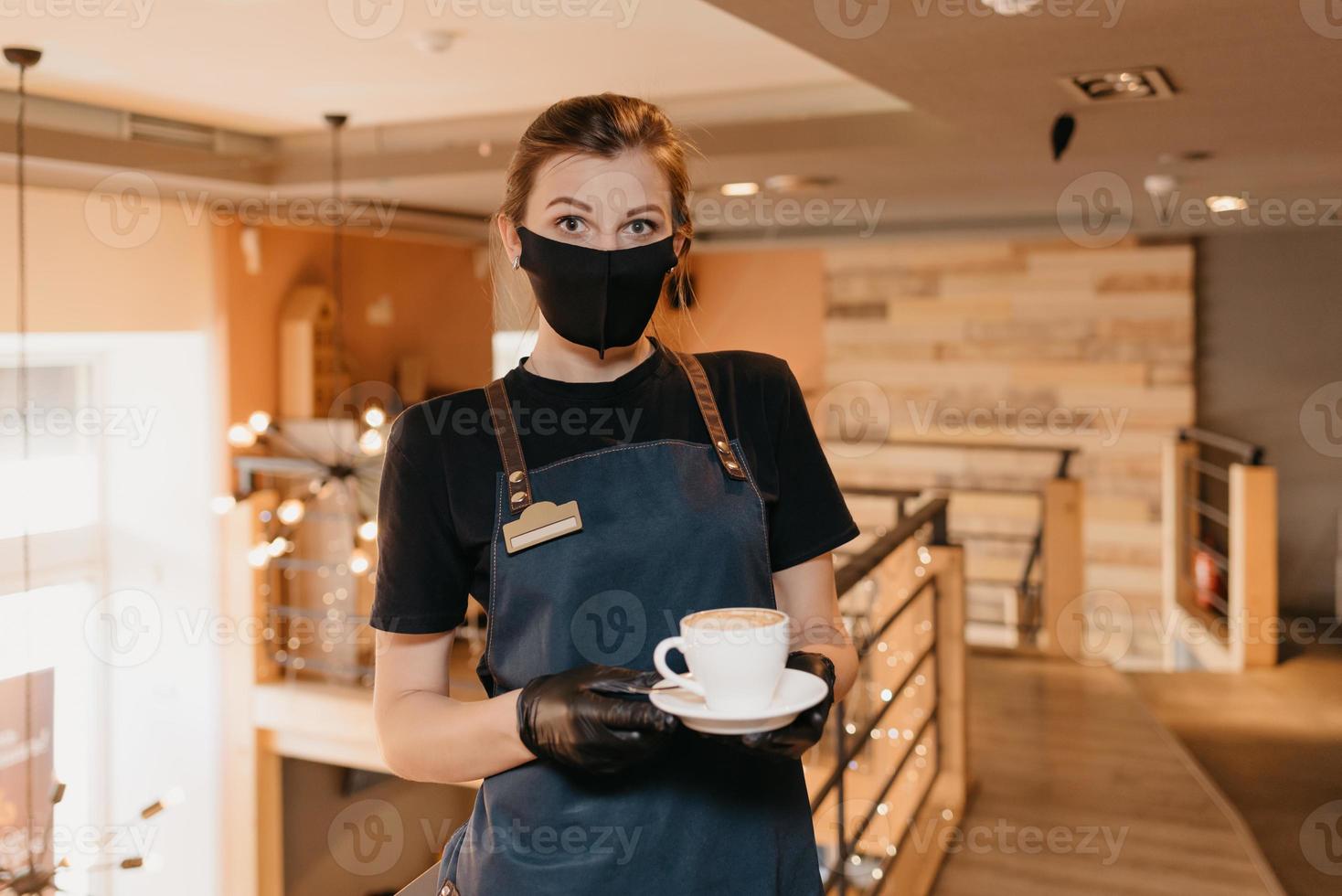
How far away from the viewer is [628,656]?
1.11m

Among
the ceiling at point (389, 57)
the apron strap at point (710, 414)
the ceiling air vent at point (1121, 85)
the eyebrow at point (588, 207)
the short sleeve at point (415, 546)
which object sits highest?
the ceiling at point (389, 57)

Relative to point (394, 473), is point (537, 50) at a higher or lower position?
higher

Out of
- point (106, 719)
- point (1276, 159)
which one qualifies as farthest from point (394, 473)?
point (106, 719)

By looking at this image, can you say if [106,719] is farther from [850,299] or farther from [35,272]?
[850,299]

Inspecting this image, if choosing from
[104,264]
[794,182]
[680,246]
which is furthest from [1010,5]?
[104,264]

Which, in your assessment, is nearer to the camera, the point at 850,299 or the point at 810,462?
the point at 810,462

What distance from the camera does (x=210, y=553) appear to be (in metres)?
6.10

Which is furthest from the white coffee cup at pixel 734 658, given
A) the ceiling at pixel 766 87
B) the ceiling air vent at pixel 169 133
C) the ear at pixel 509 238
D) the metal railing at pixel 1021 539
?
the metal railing at pixel 1021 539

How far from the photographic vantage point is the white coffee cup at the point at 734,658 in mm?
980

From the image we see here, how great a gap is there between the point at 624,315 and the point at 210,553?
5.50 meters

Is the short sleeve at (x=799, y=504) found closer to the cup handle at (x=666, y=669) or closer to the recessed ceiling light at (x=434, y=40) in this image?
the cup handle at (x=666, y=669)

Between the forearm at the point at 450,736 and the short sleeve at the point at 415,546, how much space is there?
0.25 ft

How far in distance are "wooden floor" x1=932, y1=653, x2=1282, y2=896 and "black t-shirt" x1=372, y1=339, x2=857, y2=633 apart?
2227mm

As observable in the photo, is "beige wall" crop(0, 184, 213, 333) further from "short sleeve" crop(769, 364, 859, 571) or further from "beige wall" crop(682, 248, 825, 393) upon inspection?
"short sleeve" crop(769, 364, 859, 571)
